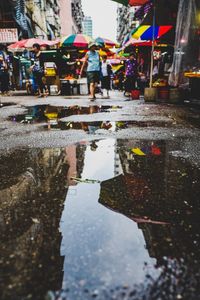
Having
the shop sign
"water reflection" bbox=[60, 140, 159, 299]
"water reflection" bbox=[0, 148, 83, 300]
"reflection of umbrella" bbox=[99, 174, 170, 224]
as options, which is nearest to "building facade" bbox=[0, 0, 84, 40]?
the shop sign

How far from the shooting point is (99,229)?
2174mm

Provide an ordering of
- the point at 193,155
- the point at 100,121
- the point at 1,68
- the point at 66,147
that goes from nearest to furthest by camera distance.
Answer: the point at 193,155 < the point at 66,147 < the point at 100,121 < the point at 1,68

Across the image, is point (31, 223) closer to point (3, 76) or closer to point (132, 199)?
point (132, 199)

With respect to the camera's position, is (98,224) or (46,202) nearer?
(98,224)

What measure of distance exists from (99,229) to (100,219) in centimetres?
17

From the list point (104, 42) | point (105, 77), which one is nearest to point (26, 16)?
point (104, 42)

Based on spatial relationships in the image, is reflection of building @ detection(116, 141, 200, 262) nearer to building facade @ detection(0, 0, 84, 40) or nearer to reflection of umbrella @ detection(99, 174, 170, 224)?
reflection of umbrella @ detection(99, 174, 170, 224)

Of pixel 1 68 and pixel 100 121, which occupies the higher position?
pixel 1 68

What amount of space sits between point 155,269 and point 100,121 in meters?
5.44

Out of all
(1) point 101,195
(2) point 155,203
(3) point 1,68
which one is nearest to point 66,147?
(1) point 101,195

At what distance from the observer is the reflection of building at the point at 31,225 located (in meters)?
1.61

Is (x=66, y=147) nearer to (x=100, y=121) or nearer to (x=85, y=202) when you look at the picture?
(x=85, y=202)

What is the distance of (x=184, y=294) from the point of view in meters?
1.50

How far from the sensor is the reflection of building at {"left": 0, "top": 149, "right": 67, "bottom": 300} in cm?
161
